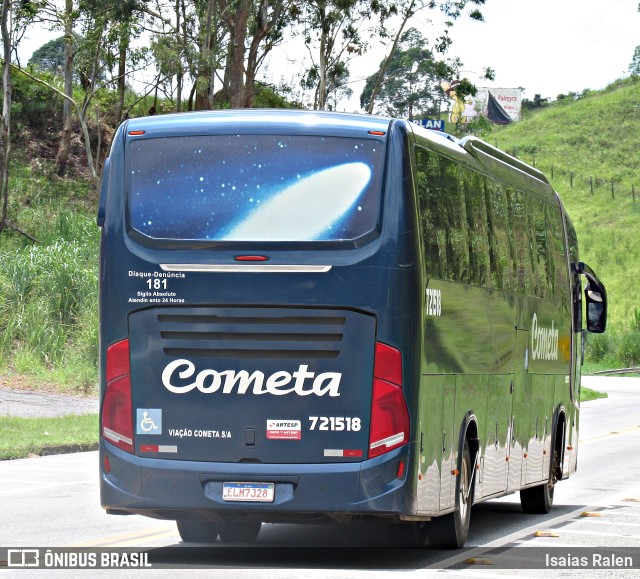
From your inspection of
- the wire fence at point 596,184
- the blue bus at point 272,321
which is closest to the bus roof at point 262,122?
the blue bus at point 272,321

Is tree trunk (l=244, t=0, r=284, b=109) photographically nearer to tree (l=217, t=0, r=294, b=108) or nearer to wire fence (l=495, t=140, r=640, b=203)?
tree (l=217, t=0, r=294, b=108)

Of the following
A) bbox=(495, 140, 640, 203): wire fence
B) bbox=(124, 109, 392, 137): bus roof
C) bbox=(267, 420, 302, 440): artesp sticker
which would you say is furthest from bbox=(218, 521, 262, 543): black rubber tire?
bbox=(495, 140, 640, 203): wire fence

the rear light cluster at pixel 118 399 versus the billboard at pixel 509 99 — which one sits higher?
the billboard at pixel 509 99

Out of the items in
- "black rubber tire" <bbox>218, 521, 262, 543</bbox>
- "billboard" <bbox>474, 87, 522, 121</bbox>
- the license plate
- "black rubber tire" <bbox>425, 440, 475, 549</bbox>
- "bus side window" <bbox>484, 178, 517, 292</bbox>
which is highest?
"billboard" <bbox>474, 87, 522, 121</bbox>

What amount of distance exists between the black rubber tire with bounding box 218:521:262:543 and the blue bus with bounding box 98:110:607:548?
1.65 metres

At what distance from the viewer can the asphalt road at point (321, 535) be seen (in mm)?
10406

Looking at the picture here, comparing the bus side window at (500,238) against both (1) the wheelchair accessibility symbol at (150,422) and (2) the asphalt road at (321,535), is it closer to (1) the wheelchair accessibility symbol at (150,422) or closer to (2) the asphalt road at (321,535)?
(2) the asphalt road at (321,535)

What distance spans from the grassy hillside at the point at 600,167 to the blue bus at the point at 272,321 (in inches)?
2587

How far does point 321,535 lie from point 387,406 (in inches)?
114

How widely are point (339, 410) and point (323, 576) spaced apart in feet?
3.79

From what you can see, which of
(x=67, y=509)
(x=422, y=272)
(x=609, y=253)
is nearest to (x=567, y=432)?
(x=67, y=509)

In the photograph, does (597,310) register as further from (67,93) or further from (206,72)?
(67,93)

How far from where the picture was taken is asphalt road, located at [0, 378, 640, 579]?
10.4 metres

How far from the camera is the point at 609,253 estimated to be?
4085 inches
